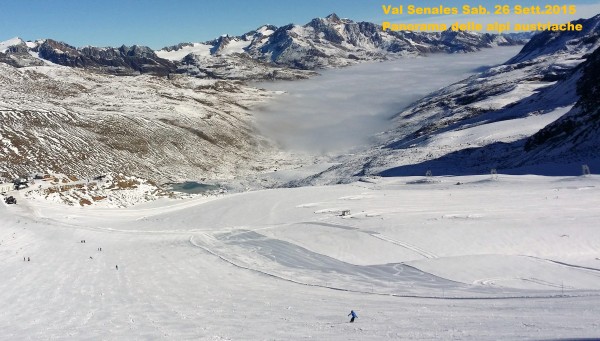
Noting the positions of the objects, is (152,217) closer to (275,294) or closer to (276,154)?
(275,294)

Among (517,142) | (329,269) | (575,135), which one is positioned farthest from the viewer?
(517,142)

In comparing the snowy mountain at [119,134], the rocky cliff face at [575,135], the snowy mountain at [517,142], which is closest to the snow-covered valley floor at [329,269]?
the rocky cliff face at [575,135]

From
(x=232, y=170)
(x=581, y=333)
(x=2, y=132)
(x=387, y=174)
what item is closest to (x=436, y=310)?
(x=581, y=333)

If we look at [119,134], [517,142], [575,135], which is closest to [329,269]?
[575,135]

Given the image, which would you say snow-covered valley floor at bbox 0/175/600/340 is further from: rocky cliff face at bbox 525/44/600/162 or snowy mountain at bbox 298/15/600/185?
snowy mountain at bbox 298/15/600/185

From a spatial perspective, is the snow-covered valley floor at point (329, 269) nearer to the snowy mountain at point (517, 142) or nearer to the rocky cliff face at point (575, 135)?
the rocky cliff face at point (575, 135)

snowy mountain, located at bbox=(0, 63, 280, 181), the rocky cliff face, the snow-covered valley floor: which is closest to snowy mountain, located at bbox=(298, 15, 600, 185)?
the rocky cliff face

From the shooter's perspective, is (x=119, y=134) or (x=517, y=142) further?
(x=119, y=134)

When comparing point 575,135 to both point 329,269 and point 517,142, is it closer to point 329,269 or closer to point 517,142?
point 517,142
